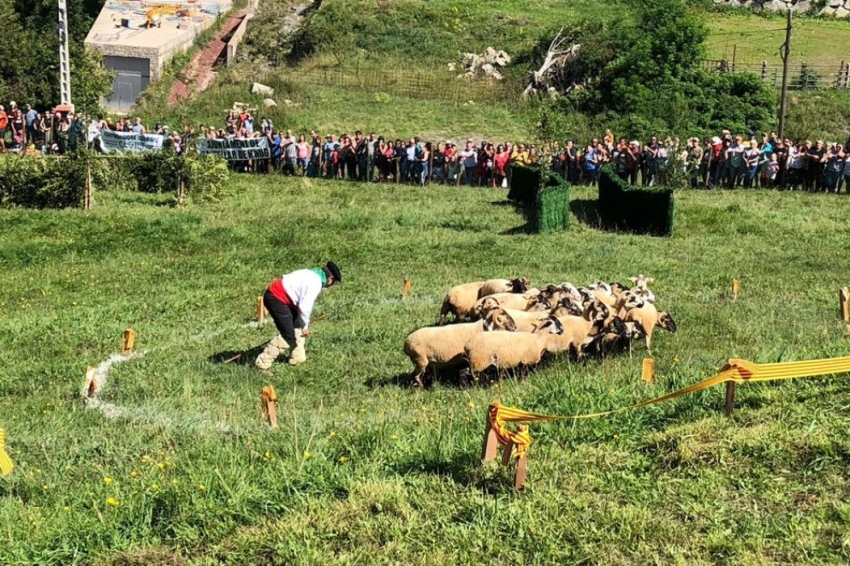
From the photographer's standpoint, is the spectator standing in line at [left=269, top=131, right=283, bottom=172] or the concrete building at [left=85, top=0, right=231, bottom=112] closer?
the spectator standing in line at [left=269, top=131, right=283, bottom=172]

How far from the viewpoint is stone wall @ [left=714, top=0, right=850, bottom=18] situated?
234 feet

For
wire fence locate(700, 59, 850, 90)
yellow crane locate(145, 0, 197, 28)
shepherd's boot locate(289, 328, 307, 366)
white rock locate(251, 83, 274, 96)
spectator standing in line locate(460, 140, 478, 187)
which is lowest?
shepherd's boot locate(289, 328, 307, 366)

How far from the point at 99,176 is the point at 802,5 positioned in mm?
63273

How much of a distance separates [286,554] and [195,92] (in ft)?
158

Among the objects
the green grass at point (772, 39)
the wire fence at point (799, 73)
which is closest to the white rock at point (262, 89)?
the wire fence at point (799, 73)

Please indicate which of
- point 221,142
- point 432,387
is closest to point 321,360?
point 432,387

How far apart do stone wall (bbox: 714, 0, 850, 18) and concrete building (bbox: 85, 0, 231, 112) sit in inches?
1629

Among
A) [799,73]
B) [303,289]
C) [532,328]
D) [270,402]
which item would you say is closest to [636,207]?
[532,328]

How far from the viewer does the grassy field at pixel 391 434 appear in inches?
264

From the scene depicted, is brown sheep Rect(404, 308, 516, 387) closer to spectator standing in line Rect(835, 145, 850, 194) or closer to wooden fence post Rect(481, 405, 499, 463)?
wooden fence post Rect(481, 405, 499, 463)

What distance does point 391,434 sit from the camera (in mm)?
8383

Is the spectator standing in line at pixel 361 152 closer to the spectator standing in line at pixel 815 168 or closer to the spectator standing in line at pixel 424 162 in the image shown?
the spectator standing in line at pixel 424 162

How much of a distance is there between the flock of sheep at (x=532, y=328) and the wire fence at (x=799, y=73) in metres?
37.9

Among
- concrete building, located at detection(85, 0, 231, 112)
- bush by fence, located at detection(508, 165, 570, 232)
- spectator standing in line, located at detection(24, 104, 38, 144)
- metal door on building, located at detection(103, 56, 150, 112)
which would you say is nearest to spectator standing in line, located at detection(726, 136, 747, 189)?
bush by fence, located at detection(508, 165, 570, 232)
